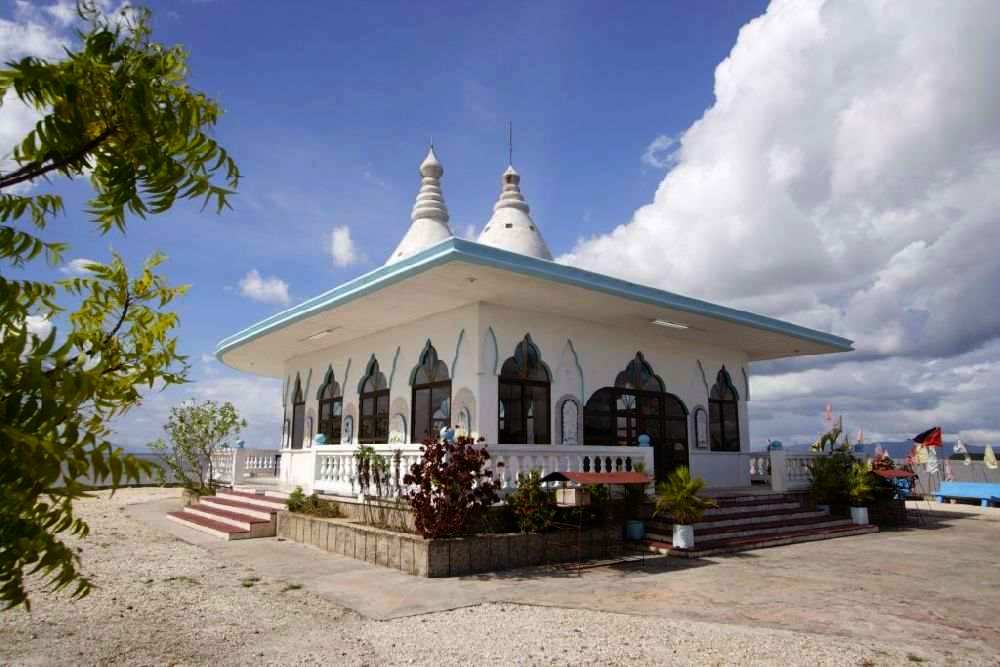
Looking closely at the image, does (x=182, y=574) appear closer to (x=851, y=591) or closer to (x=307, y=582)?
(x=307, y=582)

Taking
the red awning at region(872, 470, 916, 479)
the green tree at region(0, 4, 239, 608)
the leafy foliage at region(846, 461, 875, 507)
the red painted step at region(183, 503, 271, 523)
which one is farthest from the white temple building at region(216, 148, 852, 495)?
the green tree at region(0, 4, 239, 608)

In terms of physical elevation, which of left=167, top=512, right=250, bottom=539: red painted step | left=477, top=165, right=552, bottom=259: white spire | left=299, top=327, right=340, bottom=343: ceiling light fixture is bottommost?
left=167, top=512, right=250, bottom=539: red painted step

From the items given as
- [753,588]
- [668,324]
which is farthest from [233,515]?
[753,588]

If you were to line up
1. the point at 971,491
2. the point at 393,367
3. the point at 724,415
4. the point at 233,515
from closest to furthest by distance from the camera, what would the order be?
the point at 233,515, the point at 393,367, the point at 724,415, the point at 971,491

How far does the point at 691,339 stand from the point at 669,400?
1450 mm

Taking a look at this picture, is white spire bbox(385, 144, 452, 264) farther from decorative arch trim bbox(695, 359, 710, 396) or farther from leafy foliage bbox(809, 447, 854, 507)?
leafy foliage bbox(809, 447, 854, 507)

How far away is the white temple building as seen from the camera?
10.3 m

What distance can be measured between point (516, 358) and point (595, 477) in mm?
3119

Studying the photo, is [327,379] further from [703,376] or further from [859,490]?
[859,490]

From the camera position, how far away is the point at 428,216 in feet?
56.9

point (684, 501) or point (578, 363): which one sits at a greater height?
point (578, 363)

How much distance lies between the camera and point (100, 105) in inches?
61.6

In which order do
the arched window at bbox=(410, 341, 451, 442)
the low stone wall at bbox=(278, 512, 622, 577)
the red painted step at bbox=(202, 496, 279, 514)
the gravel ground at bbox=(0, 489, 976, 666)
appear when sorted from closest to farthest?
the gravel ground at bbox=(0, 489, 976, 666) < the low stone wall at bbox=(278, 512, 622, 577) < the arched window at bbox=(410, 341, 451, 442) < the red painted step at bbox=(202, 496, 279, 514)

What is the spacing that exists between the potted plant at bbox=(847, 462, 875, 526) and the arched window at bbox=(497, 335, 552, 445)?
5968 mm
